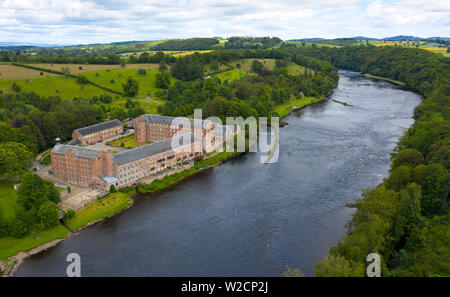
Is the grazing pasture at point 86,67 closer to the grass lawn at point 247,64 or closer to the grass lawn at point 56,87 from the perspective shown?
the grass lawn at point 56,87

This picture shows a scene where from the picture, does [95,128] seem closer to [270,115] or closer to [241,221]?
[241,221]

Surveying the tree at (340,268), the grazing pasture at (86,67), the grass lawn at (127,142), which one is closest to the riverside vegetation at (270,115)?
the tree at (340,268)

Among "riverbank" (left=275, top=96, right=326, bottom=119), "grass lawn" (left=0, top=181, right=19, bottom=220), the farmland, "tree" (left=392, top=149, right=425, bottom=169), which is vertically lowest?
"grass lawn" (left=0, top=181, right=19, bottom=220)

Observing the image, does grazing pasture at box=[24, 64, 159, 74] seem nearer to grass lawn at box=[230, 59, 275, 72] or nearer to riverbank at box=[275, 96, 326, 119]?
grass lawn at box=[230, 59, 275, 72]

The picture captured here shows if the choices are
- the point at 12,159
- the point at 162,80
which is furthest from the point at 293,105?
the point at 12,159

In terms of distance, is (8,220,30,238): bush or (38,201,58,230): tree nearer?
(8,220,30,238): bush

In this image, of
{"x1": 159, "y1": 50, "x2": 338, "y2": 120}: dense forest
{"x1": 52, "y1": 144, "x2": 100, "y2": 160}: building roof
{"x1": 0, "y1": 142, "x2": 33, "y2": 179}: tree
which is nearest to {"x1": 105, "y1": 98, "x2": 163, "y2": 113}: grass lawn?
{"x1": 159, "y1": 50, "x2": 338, "y2": 120}: dense forest
